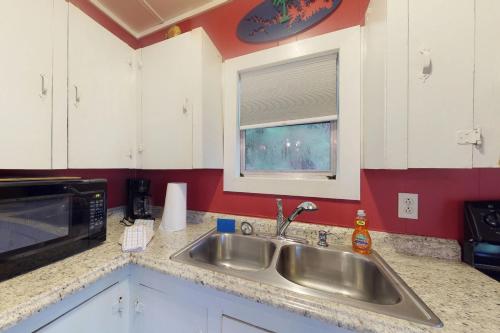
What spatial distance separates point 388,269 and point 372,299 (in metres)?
0.15

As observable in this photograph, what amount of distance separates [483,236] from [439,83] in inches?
25.7

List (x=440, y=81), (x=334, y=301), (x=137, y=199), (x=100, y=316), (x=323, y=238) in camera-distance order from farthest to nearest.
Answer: (x=137, y=199), (x=323, y=238), (x=100, y=316), (x=440, y=81), (x=334, y=301)

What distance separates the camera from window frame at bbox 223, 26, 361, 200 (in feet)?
3.55

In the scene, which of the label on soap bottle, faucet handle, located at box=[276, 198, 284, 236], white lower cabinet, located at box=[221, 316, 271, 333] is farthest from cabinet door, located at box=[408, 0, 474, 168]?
white lower cabinet, located at box=[221, 316, 271, 333]

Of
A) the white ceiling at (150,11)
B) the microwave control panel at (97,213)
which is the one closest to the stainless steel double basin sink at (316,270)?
the microwave control panel at (97,213)

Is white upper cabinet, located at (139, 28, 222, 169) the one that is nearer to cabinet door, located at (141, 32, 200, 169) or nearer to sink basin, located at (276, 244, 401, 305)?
cabinet door, located at (141, 32, 200, 169)

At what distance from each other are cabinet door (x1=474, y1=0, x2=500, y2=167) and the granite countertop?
449 mm

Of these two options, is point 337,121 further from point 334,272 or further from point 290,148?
point 334,272

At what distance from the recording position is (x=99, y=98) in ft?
3.79

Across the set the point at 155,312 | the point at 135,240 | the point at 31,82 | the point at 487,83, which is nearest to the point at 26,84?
the point at 31,82

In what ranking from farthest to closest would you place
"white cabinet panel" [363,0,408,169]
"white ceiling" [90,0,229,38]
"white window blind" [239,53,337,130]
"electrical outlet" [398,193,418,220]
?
Result: "white ceiling" [90,0,229,38] → "white window blind" [239,53,337,130] → "electrical outlet" [398,193,418,220] → "white cabinet panel" [363,0,408,169]

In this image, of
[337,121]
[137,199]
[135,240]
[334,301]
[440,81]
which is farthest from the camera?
[137,199]

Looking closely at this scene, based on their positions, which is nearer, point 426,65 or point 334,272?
point 426,65

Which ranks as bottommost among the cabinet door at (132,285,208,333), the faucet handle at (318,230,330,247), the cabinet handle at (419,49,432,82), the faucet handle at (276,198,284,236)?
the cabinet door at (132,285,208,333)
